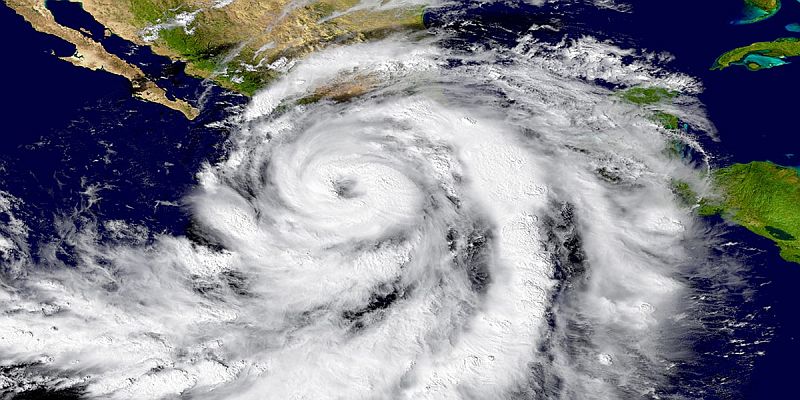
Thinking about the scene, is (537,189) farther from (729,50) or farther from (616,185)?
(729,50)

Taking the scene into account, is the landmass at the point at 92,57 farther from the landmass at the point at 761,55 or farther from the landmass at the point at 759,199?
the landmass at the point at 761,55

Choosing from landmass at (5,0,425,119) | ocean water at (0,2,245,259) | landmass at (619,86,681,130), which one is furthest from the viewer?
landmass at (5,0,425,119)

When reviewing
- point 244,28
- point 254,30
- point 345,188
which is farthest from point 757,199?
point 244,28

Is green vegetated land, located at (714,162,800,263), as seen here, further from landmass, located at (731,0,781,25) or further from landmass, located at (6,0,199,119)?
landmass, located at (6,0,199,119)

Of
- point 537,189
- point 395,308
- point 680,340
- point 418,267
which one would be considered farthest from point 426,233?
point 680,340

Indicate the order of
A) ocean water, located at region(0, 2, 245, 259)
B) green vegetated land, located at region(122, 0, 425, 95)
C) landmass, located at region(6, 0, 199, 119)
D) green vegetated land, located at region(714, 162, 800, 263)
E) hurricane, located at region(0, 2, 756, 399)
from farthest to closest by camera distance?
1. green vegetated land, located at region(122, 0, 425, 95)
2. landmass, located at region(6, 0, 199, 119)
3. green vegetated land, located at region(714, 162, 800, 263)
4. ocean water, located at region(0, 2, 245, 259)
5. hurricane, located at region(0, 2, 756, 399)

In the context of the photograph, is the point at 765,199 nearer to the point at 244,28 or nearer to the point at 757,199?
the point at 757,199

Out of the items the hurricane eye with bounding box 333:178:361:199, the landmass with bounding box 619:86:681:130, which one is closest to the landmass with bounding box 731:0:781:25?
the landmass with bounding box 619:86:681:130
